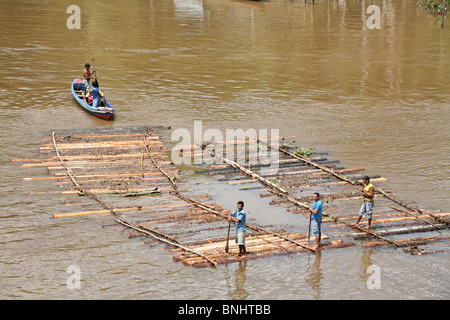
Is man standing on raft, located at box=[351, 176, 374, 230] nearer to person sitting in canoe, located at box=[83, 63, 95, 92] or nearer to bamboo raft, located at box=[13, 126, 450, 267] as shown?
bamboo raft, located at box=[13, 126, 450, 267]

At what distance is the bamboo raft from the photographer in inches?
532

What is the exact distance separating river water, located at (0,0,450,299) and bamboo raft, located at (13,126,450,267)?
0.41 metres

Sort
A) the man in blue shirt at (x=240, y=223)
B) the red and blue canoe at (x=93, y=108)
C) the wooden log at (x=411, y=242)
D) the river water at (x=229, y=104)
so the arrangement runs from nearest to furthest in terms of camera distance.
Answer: the river water at (x=229, y=104)
the man in blue shirt at (x=240, y=223)
the wooden log at (x=411, y=242)
the red and blue canoe at (x=93, y=108)

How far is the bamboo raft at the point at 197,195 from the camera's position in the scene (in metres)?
13.5

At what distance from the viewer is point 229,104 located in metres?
24.7

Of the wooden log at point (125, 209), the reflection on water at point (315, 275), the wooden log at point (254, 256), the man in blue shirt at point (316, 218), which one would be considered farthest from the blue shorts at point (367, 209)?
the wooden log at point (125, 209)

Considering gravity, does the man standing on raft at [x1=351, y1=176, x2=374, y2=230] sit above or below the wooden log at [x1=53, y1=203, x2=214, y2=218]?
above

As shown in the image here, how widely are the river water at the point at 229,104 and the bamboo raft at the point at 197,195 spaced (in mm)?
415

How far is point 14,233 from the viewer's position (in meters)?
14.0

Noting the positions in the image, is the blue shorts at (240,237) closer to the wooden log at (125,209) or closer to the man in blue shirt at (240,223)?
the man in blue shirt at (240,223)

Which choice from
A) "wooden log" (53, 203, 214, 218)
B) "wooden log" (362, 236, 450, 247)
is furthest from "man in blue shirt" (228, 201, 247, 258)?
"wooden log" (53, 203, 214, 218)

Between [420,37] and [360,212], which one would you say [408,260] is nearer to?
[360,212]

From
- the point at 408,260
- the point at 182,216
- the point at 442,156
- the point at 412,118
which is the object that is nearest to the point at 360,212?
the point at 408,260

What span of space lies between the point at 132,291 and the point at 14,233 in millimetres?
3695
